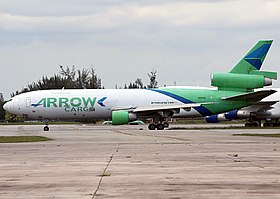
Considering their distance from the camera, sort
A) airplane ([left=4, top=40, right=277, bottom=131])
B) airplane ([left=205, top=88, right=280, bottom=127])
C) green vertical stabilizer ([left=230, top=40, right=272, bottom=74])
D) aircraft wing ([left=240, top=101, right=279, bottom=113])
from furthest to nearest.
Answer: airplane ([left=205, top=88, right=280, bottom=127]) → aircraft wing ([left=240, top=101, right=279, bottom=113]) → green vertical stabilizer ([left=230, top=40, right=272, bottom=74]) → airplane ([left=4, top=40, right=277, bottom=131])

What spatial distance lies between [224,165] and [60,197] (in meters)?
6.64

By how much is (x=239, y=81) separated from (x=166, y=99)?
241 inches

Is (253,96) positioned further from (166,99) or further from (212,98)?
(166,99)

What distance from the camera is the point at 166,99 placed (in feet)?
173

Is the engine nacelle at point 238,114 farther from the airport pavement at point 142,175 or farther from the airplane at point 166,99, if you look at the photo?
the airport pavement at point 142,175

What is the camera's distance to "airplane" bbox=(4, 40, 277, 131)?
52.4 m

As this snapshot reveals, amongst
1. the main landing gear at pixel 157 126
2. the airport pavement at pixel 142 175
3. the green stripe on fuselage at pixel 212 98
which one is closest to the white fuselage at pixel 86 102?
the green stripe on fuselage at pixel 212 98

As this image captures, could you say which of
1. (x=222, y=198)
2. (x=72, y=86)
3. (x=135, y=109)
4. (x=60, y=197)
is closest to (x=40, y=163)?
(x=60, y=197)

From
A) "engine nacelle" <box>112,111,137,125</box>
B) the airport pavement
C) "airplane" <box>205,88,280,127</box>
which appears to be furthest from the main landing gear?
the airport pavement

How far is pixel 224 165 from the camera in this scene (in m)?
16.4

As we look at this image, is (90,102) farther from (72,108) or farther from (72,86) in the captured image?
(72,86)

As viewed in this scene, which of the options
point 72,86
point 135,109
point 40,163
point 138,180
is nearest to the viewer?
point 138,180

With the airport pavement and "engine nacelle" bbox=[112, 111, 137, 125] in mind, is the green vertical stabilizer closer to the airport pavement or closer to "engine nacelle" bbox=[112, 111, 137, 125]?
"engine nacelle" bbox=[112, 111, 137, 125]

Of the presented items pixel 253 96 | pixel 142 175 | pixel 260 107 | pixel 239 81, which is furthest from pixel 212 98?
pixel 142 175
